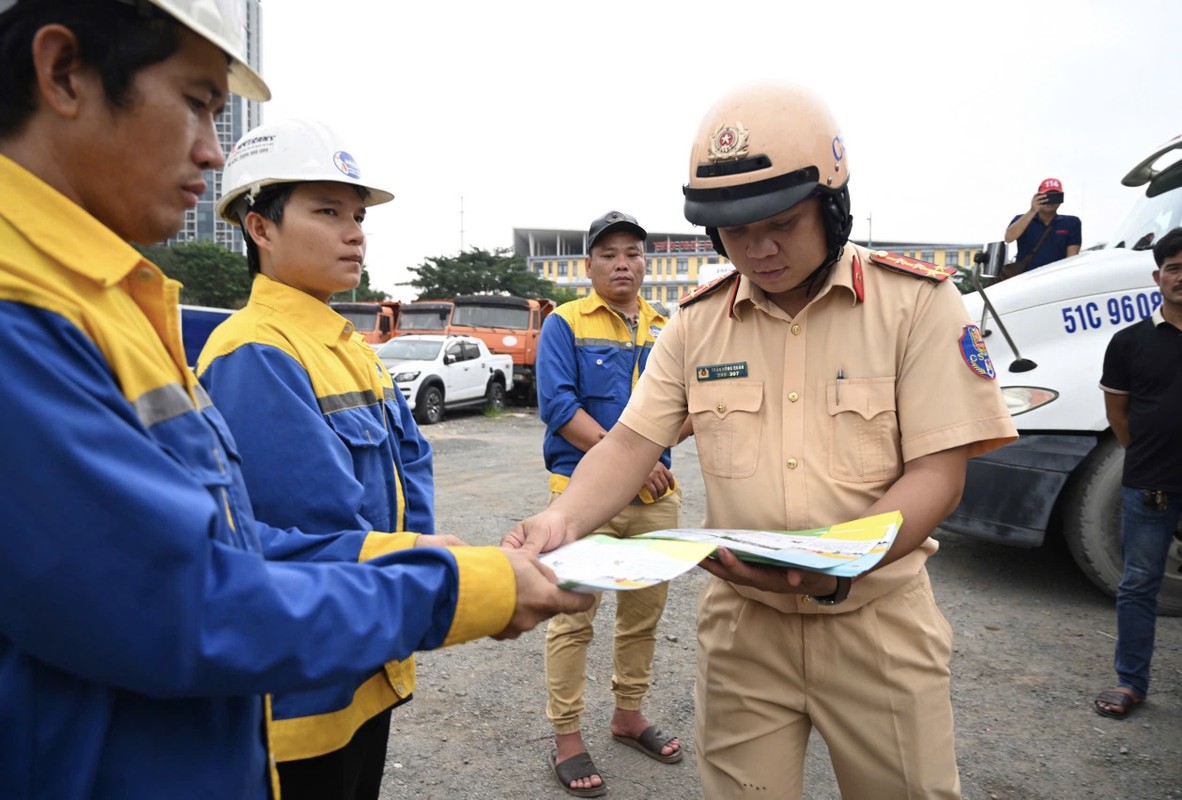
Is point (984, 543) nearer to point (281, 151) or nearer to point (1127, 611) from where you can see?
point (1127, 611)

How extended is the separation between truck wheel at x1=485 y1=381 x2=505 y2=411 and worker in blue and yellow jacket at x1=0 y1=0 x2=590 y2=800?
1513 cm

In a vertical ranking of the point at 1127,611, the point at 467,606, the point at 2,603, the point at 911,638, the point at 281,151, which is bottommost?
the point at 1127,611

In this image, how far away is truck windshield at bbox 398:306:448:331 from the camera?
18188 mm

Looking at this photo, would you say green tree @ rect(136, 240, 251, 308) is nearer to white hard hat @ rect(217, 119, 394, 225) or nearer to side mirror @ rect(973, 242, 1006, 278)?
side mirror @ rect(973, 242, 1006, 278)

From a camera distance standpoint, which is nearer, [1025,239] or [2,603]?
[2,603]

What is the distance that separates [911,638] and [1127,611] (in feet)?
8.27

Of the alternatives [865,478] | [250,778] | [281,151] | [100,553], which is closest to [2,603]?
[100,553]

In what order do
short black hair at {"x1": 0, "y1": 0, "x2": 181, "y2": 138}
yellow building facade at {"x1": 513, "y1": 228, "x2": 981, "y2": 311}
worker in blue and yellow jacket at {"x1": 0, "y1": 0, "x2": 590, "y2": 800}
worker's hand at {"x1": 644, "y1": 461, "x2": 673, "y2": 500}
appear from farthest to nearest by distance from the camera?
yellow building facade at {"x1": 513, "y1": 228, "x2": 981, "y2": 311} < worker's hand at {"x1": 644, "y1": 461, "x2": 673, "y2": 500} < short black hair at {"x1": 0, "y1": 0, "x2": 181, "y2": 138} < worker in blue and yellow jacket at {"x1": 0, "y1": 0, "x2": 590, "y2": 800}

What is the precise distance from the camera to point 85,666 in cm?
92

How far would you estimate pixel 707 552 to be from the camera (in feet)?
4.99

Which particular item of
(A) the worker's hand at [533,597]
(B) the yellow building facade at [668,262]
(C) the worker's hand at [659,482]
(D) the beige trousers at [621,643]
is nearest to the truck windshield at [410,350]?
(D) the beige trousers at [621,643]

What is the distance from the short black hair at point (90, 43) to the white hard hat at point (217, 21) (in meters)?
0.03

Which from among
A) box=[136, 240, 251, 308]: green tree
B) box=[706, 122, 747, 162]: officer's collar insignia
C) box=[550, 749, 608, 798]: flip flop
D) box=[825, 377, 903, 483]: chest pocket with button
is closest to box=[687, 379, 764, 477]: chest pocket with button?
box=[825, 377, 903, 483]: chest pocket with button

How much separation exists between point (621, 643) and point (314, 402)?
206cm
